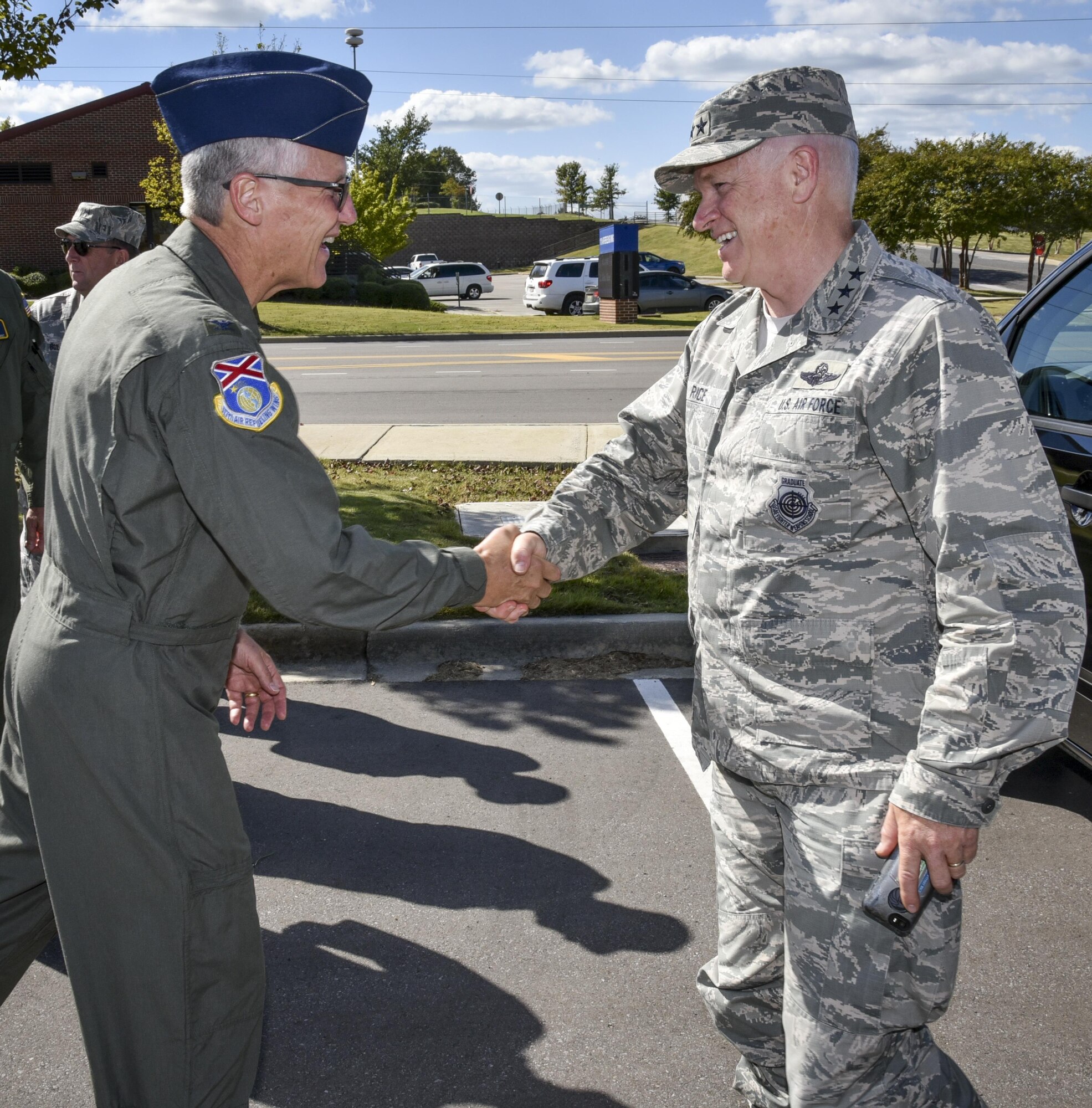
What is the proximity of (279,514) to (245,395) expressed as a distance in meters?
0.22

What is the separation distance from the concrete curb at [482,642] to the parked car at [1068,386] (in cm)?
226

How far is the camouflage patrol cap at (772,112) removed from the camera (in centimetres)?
226

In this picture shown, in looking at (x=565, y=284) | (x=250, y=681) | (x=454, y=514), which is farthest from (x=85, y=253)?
(x=565, y=284)

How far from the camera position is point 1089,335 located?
3.86 m

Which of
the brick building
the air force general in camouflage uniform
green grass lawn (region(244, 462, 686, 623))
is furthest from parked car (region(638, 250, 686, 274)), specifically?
the air force general in camouflage uniform

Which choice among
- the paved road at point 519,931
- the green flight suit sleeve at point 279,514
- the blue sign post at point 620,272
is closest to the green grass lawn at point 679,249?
the blue sign post at point 620,272

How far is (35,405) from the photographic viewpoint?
13.7 feet

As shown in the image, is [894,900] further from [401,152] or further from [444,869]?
[401,152]

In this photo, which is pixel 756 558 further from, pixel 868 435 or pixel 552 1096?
pixel 552 1096

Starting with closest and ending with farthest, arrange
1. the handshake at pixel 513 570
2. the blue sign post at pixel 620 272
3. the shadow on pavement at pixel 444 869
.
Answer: the handshake at pixel 513 570
the shadow on pavement at pixel 444 869
the blue sign post at pixel 620 272

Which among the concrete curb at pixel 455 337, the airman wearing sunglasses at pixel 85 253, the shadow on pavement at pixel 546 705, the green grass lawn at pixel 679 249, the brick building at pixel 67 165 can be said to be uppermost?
the brick building at pixel 67 165

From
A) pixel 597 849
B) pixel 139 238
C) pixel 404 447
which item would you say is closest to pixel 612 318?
pixel 404 447

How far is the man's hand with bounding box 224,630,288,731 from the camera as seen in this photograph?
2.82m

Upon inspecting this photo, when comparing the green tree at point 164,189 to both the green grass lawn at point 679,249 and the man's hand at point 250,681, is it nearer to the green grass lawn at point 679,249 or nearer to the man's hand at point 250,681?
the green grass lawn at point 679,249
